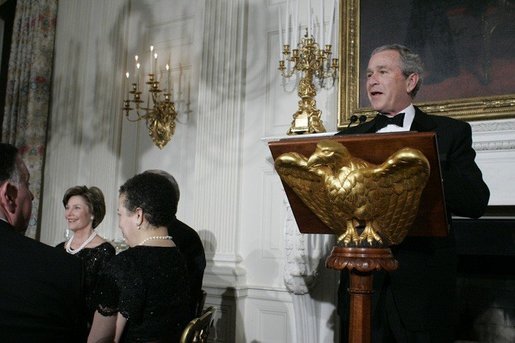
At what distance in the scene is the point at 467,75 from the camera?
12.2ft

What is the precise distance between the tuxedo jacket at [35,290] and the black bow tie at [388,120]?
1241 mm

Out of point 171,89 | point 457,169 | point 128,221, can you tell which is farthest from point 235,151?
point 457,169

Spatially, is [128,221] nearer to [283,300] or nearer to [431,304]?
[431,304]

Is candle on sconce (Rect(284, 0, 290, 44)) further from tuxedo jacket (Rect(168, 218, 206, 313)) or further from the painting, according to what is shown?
tuxedo jacket (Rect(168, 218, 206, 313))

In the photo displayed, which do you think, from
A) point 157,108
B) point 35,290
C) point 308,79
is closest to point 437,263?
point 35,290

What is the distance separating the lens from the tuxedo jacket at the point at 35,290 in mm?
1472

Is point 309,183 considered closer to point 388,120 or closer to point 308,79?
point 388,120

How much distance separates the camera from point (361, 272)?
1511mm

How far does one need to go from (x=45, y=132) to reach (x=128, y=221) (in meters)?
3.99

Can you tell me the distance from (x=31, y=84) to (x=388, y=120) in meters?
4.70

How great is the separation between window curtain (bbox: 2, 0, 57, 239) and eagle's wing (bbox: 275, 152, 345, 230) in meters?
4.74

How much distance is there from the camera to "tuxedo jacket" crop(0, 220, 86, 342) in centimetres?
147

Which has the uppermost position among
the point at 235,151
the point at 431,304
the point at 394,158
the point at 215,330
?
the point at 235,151

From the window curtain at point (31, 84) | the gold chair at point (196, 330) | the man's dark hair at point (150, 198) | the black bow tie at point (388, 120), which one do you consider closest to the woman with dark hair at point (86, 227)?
the man's dark hair at point (150, 198)
